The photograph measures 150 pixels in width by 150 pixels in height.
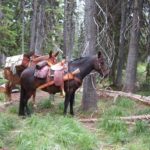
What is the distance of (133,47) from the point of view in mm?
15023

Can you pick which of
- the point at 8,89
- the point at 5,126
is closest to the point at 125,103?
the point at 8,89

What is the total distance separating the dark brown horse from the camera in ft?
34.3

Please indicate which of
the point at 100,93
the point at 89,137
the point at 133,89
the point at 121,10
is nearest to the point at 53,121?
the point at 89,137

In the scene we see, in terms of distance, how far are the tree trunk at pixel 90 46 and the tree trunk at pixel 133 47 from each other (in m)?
4.06

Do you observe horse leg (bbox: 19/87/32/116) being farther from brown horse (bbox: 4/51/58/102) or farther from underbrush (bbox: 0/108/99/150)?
underbrush (bbox: 0/108/99/150)

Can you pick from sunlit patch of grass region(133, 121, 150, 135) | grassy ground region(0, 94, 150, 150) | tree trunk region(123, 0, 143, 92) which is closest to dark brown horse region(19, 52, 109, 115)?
grassy ground region(0, 94, 150, 150)

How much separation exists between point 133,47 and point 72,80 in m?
5.32

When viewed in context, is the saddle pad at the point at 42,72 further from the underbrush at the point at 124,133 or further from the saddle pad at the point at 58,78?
the underbrush at the point at 124,133

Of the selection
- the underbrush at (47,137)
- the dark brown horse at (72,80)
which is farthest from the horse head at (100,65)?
the underbrush at (47,137)

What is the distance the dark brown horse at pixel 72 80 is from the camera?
34.3 ft

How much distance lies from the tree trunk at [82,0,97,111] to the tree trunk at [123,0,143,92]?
406 cm

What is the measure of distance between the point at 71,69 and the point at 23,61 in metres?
1.80

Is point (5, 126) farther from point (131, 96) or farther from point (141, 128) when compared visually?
point (131, 96)

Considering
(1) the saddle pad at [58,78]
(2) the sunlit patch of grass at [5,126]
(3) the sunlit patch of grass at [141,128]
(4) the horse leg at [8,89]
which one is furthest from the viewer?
(4) the horse leg at [8,89]
